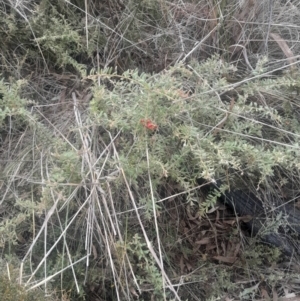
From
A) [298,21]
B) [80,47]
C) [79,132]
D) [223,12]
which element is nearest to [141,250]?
[79,132]

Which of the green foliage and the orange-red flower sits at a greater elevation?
the orange-red flower

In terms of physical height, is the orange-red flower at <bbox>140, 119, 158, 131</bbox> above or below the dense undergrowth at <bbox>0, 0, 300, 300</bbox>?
above

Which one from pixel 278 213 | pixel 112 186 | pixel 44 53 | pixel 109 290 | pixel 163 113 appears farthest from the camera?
pixel 44 53

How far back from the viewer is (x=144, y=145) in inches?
60.4

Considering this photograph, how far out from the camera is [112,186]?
1625mm

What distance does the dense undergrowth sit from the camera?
1542 millimetres

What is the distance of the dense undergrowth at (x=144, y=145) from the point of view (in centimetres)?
154

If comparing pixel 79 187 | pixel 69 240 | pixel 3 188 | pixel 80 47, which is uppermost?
pixel 80 47

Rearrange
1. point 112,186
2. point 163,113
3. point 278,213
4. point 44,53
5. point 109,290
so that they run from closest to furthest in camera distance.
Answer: point 163,113
point 112,186
point 109,290
point 278,213
point 44,53

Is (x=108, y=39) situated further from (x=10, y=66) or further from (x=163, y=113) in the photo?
(x=163, y=113)

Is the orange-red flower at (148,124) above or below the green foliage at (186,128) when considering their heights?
above

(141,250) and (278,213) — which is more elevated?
(141,250)

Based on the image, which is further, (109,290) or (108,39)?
(108,39)

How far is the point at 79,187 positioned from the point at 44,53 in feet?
2.09
